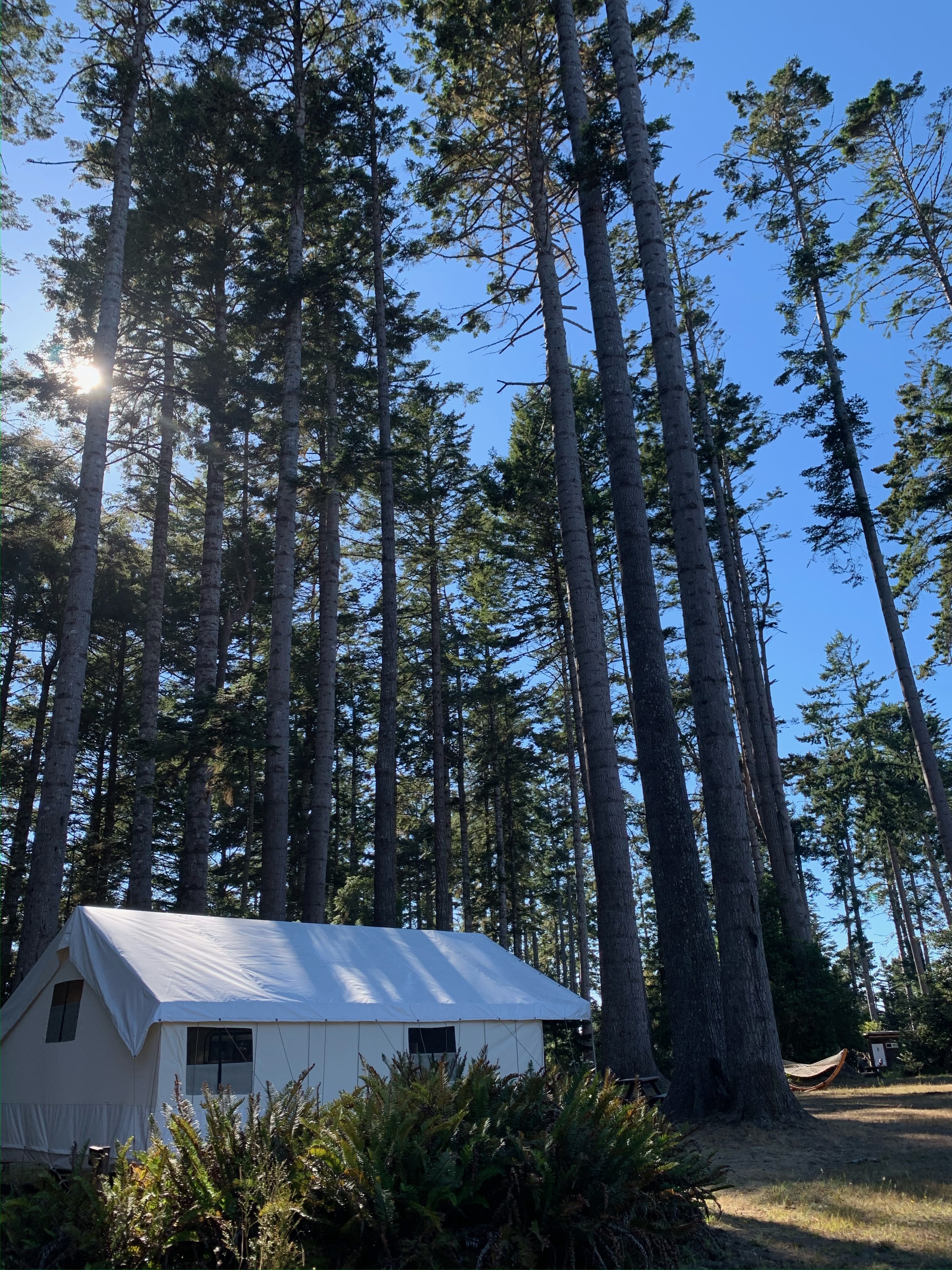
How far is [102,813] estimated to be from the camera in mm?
24750

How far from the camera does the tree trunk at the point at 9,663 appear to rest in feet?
72.8

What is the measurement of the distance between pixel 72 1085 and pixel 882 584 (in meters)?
17.2

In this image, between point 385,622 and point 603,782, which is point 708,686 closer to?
point 603,782

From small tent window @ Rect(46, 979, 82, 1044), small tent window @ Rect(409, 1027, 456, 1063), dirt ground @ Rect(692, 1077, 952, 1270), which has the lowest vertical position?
dirt ground @ Rect(692, 1077, 952, 1270)

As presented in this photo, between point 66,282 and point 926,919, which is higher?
point 66,282

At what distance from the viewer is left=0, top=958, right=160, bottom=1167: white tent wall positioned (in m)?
8.34

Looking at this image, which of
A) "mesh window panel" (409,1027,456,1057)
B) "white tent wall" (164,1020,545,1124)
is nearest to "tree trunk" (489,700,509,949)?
"mesh window panel" (409,1027,456,1057)

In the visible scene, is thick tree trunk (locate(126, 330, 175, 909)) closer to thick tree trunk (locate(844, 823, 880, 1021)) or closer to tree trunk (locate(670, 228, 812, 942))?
tree trunk (locate(670, 228, 812, 942))

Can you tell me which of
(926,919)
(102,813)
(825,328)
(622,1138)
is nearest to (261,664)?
(102,813)

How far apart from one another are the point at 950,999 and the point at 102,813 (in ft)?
72.8

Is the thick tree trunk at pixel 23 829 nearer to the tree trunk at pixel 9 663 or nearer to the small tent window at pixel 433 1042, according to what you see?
the tree trunk at pixel 9 663

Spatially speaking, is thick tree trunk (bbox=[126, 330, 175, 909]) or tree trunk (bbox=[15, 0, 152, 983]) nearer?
tree trunk (bbox=[15, 0, 152, 983])

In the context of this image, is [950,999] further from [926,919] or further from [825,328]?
[926,919]

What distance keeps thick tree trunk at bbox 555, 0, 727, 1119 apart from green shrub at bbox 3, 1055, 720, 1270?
4.04 metres
